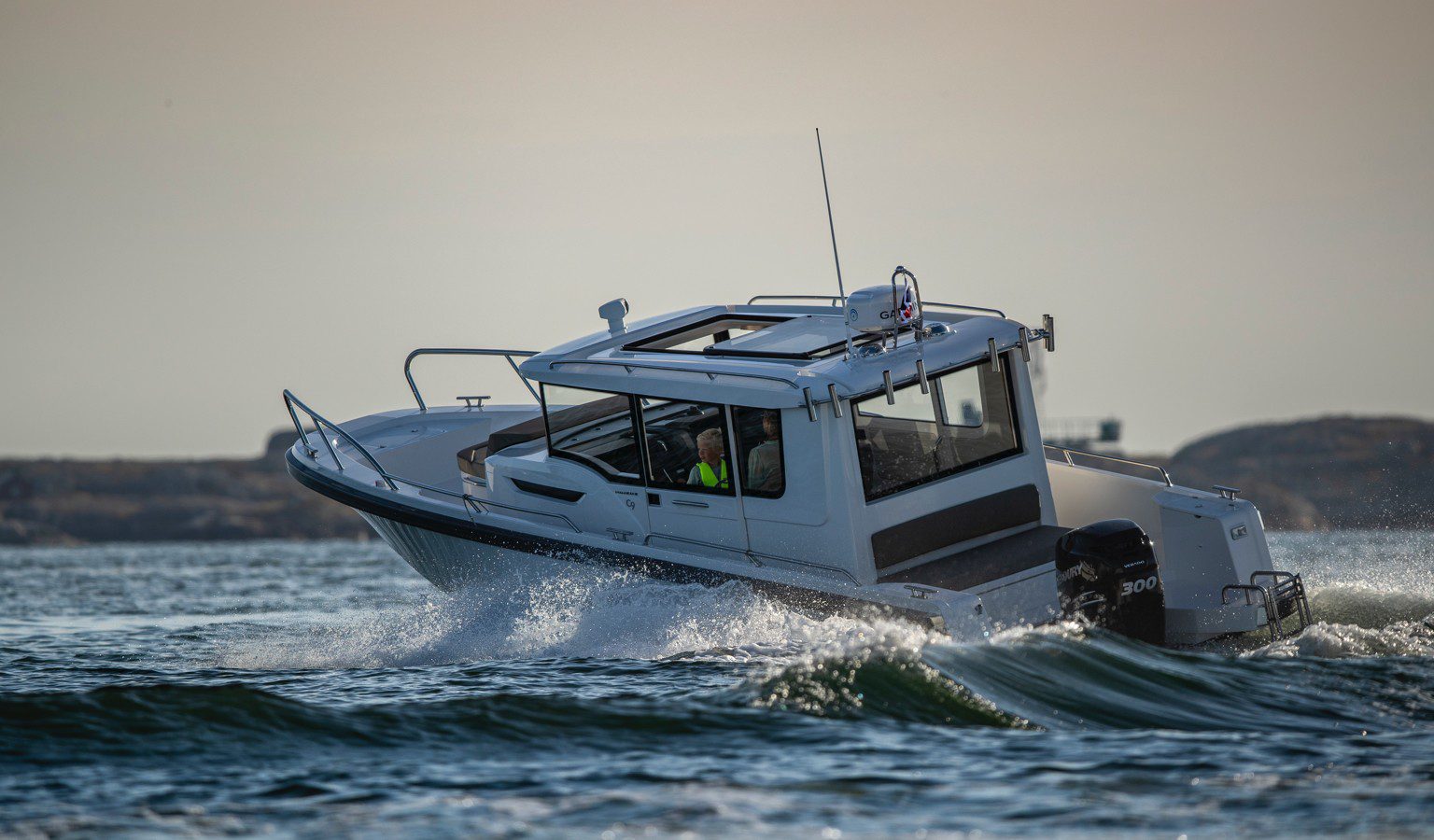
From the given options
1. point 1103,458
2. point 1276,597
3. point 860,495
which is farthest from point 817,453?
point 1276,597

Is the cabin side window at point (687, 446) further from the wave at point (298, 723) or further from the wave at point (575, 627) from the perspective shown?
the wave at point (298, 723)

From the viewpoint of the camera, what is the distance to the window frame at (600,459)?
10.0 meters

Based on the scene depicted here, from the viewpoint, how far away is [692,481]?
9.90m

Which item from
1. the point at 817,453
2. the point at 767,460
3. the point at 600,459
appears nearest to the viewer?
the point at 817,453

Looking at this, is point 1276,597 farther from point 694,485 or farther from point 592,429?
point 592,429

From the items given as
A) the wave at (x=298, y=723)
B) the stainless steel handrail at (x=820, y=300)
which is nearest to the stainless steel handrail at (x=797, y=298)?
the stainless steel handrail at (x=820, y=300)

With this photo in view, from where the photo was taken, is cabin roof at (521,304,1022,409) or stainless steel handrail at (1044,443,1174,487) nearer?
cabin roof at (521,304,1022,409)

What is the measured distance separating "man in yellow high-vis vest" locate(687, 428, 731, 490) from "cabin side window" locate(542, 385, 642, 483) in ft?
1.90

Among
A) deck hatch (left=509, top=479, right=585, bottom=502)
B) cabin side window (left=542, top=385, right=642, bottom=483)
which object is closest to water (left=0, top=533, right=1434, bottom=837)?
deck hatch (left=509, top=479, right=585, bottom=502)

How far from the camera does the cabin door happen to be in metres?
9.70

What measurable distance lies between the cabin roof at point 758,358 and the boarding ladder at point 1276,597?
2.17 metres

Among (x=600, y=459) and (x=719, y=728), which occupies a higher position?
(x=600, y=459)

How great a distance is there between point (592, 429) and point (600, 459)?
1.12 feet

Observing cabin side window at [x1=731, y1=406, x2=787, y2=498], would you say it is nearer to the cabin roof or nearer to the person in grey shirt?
the person in grey shirt
